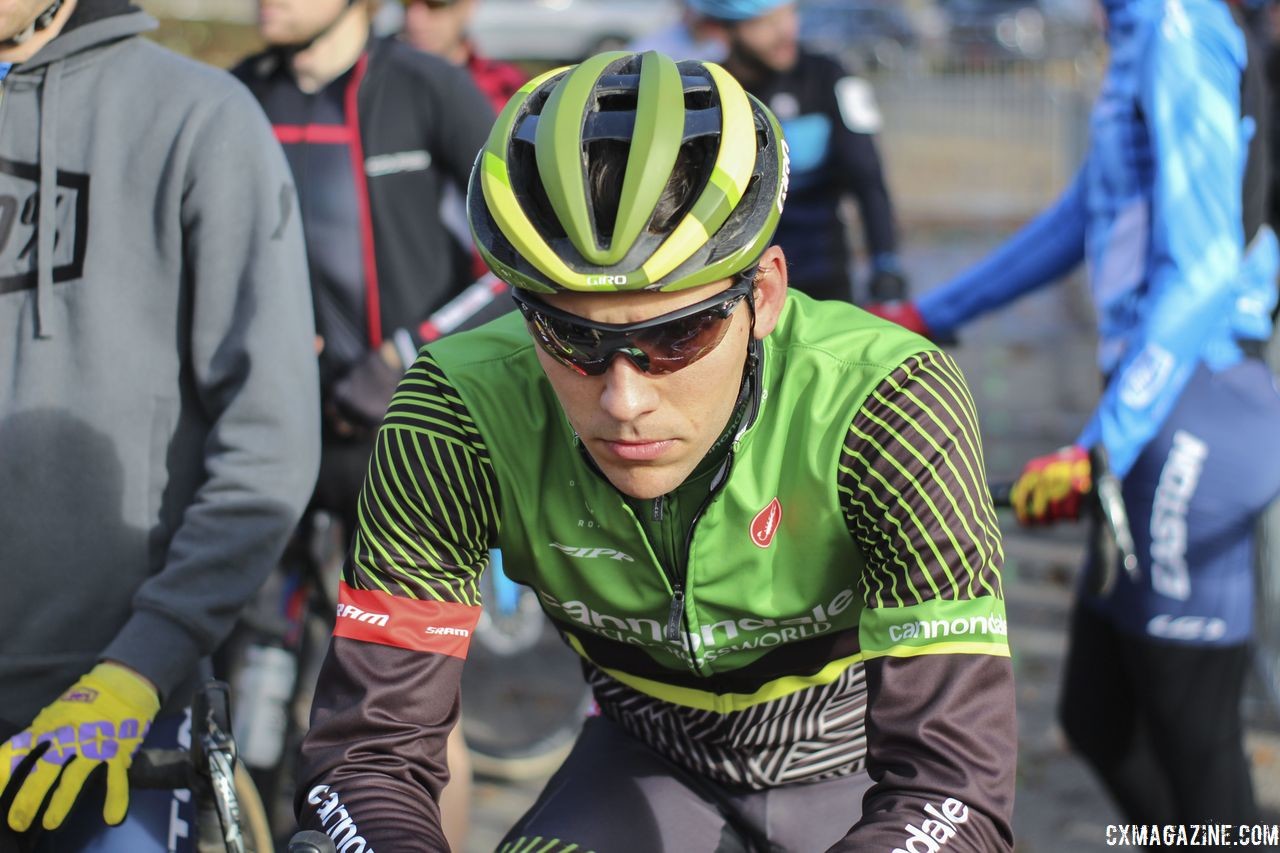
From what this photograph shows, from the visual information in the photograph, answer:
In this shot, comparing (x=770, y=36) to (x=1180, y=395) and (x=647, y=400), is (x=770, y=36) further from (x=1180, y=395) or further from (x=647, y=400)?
(x=647, y=400)

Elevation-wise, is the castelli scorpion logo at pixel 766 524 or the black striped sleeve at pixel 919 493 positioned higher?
the black striped sleeve at pixel 919 493

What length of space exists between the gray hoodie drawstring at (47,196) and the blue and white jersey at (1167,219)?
2322mm

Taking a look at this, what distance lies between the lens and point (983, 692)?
2.32 m

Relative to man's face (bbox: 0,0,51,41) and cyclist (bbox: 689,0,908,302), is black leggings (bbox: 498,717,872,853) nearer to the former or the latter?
man's face (bbox: 0,0,51,41)

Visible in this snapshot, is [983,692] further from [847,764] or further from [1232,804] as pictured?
[1232,804]

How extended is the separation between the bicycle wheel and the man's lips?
3.30 metres

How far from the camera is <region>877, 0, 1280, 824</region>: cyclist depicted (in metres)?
3.80

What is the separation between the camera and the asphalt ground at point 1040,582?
5180 mm

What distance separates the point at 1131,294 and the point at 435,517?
2.27 m

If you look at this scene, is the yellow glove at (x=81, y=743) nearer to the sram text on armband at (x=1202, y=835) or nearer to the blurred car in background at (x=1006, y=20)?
the sram text on armband at (x=1202, y=835)

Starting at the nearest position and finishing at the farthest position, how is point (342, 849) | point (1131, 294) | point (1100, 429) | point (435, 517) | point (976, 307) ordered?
point (342, 849) < point (435, 517) < point (1100, 429) < point (1131, 294) < point (976, 307)

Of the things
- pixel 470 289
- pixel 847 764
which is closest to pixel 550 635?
pixel 470 289

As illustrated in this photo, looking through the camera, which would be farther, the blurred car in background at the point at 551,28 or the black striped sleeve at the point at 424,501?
the blurred car in background at the point at 551,28

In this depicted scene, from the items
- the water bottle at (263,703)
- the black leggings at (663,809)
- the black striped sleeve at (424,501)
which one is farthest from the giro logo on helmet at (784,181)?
the water bottle at (263,703)
